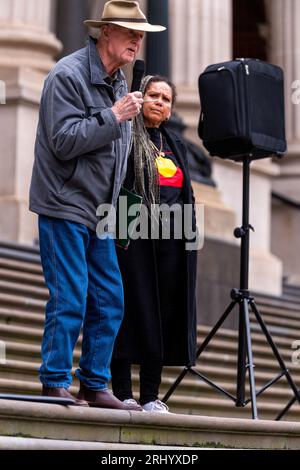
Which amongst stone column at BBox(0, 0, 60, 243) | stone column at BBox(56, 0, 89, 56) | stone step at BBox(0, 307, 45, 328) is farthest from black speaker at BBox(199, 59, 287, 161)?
stone column at BBox(56, 0, 89, 56)

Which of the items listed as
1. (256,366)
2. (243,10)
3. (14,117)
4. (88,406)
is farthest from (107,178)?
(243,10)

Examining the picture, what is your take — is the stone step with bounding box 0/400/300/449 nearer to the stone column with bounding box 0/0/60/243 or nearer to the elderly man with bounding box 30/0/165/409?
the elderly man with bounding box 30/0/165/409

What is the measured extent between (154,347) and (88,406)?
1.06 meters

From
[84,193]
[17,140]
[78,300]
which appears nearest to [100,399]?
[78,300]

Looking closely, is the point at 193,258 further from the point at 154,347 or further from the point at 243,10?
the point at 243,10

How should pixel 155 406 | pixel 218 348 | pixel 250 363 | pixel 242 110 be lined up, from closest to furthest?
pixel 155 406 → pixel 250 363 → pixel 242 110 → pixel 218 348

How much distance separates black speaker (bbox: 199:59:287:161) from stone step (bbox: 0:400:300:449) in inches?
70.4

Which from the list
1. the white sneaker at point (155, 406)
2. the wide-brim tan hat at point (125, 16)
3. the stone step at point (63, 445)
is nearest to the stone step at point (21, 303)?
the white sneaker at point (155, 406)

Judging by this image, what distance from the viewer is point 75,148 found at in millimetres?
6566

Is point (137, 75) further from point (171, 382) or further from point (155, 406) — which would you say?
point (171, 382)

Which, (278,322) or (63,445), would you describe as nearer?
(63,445)

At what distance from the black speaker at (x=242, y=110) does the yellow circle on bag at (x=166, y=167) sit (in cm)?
71

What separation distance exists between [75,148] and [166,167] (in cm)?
125

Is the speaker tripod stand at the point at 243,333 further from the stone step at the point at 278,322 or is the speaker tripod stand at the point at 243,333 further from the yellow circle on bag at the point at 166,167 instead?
the stone step at the point at 278,322
